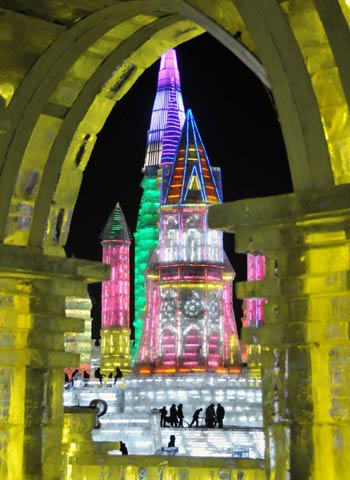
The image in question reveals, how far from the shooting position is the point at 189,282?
127 feet

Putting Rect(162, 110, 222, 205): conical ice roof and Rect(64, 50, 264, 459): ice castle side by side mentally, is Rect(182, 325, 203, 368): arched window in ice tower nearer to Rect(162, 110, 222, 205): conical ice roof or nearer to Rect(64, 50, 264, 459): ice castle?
Rect(64, 50, 264, 459): ice castle

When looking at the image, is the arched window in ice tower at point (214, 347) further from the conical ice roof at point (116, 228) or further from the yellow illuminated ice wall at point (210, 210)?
the yellow illuminated ice wall at point (210, 210)

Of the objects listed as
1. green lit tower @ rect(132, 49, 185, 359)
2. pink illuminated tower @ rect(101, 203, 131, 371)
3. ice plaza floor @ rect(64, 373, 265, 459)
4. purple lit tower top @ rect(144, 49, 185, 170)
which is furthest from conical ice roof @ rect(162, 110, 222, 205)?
purple lit tower top @ rect(144, 49, 185, 170)

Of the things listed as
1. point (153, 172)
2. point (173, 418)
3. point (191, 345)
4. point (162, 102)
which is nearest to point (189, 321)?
point (191, 345)

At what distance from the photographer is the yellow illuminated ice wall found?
6.32 metres

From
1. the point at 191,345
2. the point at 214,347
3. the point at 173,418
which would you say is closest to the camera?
the point at 173,418

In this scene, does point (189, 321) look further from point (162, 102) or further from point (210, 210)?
point (210, 210)

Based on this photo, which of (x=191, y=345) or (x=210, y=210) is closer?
(x=210, y=210)

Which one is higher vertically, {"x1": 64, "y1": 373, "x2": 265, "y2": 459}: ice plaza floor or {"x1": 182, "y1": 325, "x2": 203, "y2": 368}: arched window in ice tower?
{"x1": 182, "y1": 325, "x2": 203, "y2": 368}: arched window in ice tower

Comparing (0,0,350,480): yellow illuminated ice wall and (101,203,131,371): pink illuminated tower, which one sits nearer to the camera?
(0,0,350,480): yellow illuminated ice wall

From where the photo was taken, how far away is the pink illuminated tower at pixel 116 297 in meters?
49.4

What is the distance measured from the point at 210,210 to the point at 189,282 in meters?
31.8

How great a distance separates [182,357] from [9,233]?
29352mm

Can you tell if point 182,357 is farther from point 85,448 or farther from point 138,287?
point 85,448
